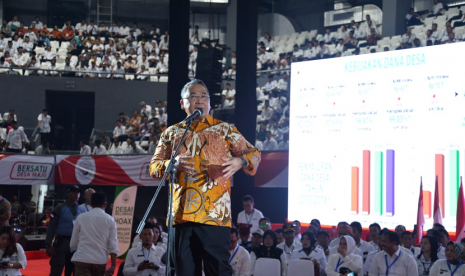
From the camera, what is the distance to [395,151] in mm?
9555

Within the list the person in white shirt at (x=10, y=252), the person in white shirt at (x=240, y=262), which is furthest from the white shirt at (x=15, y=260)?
the person in white shirt at (x=240, y=262)

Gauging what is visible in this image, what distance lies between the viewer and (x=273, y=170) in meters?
12.7

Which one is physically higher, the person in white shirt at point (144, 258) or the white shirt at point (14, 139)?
the white shirt at point (14, 139)

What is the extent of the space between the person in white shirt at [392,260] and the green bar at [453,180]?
2.19m

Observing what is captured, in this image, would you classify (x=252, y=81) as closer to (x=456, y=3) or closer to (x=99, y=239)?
(x=99, y=239)

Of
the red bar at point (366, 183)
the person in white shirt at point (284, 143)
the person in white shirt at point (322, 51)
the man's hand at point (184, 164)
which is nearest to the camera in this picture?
the man's hand at point (184, 164)

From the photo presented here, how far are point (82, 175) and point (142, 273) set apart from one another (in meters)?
7.49

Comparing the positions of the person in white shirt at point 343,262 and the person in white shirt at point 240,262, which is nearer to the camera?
the person in white shirt at point 343,262

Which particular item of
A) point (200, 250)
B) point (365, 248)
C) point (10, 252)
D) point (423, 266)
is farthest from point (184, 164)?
point (365, 248)

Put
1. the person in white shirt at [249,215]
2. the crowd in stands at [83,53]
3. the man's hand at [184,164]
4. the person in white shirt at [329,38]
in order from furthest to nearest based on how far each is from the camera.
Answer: the crowd in stands at [83,53] < the person in white shirt at [329,38] < the person in white shirt at [249,215] < the man's hand at [184,164]

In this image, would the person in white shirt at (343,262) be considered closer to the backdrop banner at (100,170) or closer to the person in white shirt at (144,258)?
the person in white shirt at (144,258)

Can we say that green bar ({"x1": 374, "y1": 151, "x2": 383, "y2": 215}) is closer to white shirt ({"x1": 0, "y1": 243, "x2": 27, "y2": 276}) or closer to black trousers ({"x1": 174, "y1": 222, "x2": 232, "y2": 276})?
white shirt ({"x1": 0, "y1": 243, "x2": 27, "y2": 276})

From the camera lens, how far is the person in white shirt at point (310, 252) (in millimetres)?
8211

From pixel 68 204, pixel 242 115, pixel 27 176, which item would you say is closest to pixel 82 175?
pixel 27 176
